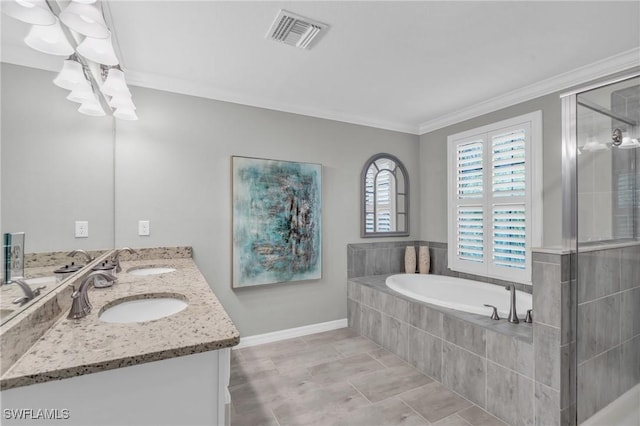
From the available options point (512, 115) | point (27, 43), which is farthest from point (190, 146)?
point (512, 115)

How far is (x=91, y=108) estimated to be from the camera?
1.68m

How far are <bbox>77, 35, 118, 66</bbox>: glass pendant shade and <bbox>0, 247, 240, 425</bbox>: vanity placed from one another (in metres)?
1.08

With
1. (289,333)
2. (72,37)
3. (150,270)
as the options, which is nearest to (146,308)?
(150,270)

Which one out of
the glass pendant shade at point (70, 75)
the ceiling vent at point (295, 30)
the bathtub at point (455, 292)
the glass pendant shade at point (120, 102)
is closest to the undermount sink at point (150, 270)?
the glass pendant shade at point (120, 102)

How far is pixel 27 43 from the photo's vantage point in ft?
3.45

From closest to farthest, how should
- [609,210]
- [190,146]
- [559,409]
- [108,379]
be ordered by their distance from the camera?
[108,379]
[559,409]
[609,210]
[190,146]

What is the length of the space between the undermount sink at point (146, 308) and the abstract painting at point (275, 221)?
1455 mm

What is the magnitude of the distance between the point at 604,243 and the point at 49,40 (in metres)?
2.96

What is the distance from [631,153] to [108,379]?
8.89 feet

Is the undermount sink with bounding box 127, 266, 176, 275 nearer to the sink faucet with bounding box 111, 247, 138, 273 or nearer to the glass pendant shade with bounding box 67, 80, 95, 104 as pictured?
the sink faucet with bounding box 111, 247, 138, 273

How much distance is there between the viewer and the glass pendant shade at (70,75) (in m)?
1.34

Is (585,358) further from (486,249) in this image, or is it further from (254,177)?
(254,177)

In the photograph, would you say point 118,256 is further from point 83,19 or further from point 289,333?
point 289,333

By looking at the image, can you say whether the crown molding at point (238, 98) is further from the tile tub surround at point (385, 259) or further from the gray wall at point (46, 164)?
the tile tub surround at point (385, 259)
